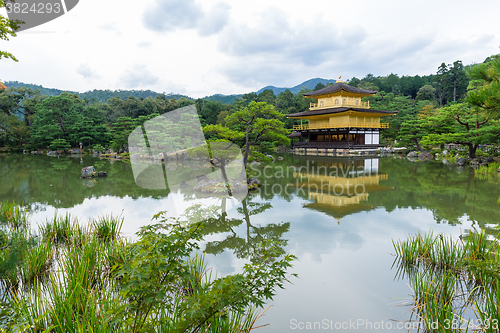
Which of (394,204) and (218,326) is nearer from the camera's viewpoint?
(218,326)

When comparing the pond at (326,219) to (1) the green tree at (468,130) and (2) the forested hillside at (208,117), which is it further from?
(1) the green tree at (468,130)

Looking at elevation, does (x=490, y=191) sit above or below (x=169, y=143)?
below

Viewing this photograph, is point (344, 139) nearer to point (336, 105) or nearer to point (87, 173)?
point (336, 105)

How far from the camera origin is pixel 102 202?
753cm

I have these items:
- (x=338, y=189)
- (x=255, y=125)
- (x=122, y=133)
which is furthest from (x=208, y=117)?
(x=338, y=189)

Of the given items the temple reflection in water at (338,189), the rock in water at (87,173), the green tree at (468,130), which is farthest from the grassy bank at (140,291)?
the green tree at (468,130)

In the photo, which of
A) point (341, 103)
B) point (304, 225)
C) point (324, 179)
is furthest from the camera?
point (341, 103)

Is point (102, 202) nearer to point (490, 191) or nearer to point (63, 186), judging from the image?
point (63, 186)

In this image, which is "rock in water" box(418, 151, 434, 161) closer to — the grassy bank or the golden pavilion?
the golden pavilion

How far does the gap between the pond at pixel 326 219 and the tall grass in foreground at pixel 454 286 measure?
0.74 feet

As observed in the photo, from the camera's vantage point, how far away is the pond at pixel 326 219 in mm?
2904

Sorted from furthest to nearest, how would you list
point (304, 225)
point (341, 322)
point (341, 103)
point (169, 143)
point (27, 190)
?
point (341, 103)
point (169, 143)
point (27, 190)
point (304, 225)
point (341, 322)

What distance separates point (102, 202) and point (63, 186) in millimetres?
3425

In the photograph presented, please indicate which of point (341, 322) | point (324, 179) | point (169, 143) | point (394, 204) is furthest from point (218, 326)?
point (169, 143)
